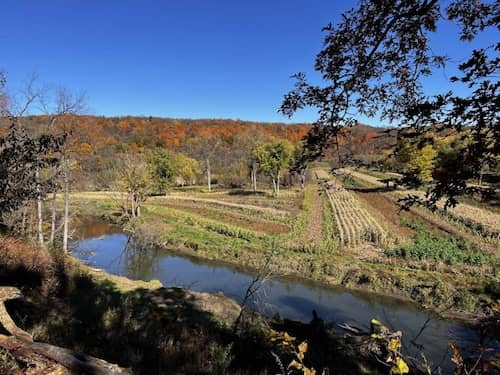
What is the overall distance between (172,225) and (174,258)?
7528 millimetres

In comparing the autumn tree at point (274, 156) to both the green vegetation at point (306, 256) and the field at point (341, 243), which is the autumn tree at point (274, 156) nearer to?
the field at point (341, 243)

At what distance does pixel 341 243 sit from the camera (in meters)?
22.1

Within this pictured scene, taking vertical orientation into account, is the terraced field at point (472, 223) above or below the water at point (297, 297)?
above

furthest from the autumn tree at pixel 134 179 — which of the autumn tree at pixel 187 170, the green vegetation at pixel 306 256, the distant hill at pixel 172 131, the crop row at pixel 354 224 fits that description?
the distant hill at pixel 172 131

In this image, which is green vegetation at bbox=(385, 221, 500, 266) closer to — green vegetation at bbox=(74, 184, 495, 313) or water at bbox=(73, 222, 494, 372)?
green vegetation at bbox=(74, 184, 495, 313)

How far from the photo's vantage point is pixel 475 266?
1680 centimetres

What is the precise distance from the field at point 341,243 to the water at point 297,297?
2.43ft

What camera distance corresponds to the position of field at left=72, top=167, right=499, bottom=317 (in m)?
15.3

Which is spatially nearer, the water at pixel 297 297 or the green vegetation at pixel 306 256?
the water at pixel 297 297

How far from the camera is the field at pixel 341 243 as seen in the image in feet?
50.1

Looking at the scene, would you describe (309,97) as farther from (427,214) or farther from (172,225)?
(427,214)

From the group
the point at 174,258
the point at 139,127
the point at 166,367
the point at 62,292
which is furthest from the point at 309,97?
the point at 139,127

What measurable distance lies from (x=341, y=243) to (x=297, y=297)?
756 centimetres

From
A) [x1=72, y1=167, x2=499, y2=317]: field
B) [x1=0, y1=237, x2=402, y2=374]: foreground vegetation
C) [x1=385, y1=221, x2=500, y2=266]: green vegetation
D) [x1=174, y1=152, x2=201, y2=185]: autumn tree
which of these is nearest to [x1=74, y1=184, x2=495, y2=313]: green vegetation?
[x1=72, y1=167, x2=499, y2=317]: field
